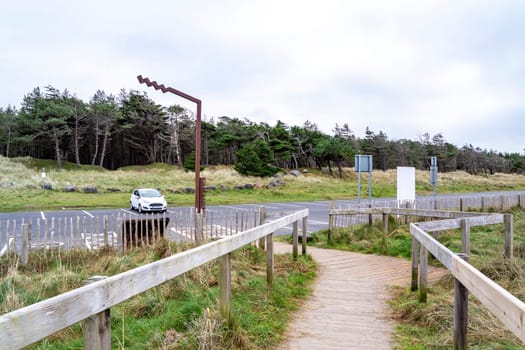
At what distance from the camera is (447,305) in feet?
15.0

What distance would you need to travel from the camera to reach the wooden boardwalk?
161 inches

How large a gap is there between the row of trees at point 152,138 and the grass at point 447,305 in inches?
1550

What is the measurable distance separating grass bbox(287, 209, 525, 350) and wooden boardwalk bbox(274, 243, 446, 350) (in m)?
0.23

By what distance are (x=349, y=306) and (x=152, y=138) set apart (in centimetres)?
6778

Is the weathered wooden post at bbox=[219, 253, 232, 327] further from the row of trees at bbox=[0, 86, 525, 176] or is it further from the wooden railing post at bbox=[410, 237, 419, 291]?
the row of trees at bbox=[0, 86, 525, 176]

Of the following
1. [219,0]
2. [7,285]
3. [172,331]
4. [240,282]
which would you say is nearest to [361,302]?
[240,282]

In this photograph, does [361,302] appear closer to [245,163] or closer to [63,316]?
[63,316]

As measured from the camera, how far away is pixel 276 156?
62094 millimetres

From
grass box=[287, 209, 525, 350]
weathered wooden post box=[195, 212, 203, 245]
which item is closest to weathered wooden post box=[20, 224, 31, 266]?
weathered wooden post box=[195, 212, 203, 245]

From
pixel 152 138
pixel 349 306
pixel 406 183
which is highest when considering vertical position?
pixel 152 138

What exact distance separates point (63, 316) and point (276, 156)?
6042 cm

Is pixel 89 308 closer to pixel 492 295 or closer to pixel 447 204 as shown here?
pixel 492 295

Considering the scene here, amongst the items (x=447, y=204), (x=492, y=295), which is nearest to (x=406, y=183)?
(x=447, y=204)

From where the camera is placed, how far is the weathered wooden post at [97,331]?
2107 mm
